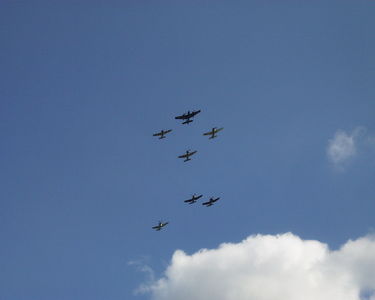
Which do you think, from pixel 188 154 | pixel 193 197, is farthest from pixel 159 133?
pixel 193 197

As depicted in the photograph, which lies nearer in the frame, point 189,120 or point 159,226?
point 189,120

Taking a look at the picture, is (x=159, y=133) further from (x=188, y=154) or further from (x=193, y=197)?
(x=193, y=197)

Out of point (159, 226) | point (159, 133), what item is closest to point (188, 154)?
point (159, 133)

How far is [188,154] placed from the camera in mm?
142250

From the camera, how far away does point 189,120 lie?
440 feet

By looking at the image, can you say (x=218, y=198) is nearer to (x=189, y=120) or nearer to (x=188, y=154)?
(x=188, y=154)

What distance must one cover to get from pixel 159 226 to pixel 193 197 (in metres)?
15.3

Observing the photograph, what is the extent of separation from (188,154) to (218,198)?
1520cm

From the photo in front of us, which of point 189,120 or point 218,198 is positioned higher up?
point 189,120

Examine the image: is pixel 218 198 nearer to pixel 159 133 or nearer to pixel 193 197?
pixel 193 197

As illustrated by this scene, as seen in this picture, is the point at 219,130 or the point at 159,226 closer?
the point at 219,130

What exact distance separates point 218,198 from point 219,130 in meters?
19.4

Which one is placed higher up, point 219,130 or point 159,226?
point 219,130

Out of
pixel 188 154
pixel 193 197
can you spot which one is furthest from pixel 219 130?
pixel 193 197
